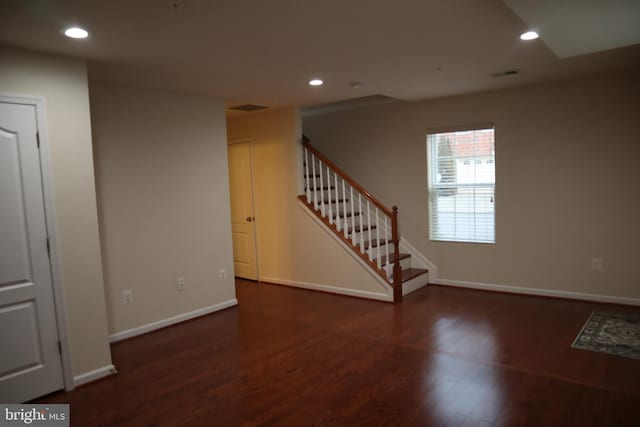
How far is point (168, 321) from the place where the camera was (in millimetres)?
4430

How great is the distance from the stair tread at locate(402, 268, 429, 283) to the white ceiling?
2.28m

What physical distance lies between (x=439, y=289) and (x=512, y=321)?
133 cm

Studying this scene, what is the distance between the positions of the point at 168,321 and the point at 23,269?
173cm

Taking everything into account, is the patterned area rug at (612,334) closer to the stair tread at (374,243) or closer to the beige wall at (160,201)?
the stair tread at (374,243)

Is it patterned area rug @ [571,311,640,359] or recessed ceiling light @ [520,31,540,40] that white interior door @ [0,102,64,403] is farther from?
patterned area rug @ [571,311,640,359]

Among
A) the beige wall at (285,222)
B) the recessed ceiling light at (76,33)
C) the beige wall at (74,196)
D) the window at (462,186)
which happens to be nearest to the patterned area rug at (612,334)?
the window at (462,186)

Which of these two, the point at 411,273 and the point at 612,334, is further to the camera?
the point at 411,273

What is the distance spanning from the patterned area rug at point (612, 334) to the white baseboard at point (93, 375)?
3665 mm

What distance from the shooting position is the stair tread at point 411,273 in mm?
5292

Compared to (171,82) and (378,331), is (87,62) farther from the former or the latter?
(378,331)

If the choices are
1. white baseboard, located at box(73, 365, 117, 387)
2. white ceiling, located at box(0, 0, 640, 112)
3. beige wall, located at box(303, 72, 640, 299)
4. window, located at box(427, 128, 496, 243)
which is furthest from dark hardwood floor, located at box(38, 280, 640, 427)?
white ceiling, located at box(0, 0, 640, 112)

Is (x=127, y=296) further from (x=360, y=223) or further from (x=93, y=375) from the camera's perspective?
(x=360, y=223)

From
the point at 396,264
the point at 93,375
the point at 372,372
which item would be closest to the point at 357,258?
the point at 396,264

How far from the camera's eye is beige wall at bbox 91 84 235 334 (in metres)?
3.97
